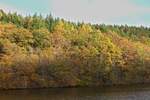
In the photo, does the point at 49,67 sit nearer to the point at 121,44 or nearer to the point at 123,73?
the point at 123,73

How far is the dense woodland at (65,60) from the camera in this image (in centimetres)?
10131

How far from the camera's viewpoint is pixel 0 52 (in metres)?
104

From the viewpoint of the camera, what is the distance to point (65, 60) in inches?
4210

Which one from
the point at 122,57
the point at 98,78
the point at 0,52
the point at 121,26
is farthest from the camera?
the point at 121,26

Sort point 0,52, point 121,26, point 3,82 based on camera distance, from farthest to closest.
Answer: point 121,26
point 0,52
point 3,82

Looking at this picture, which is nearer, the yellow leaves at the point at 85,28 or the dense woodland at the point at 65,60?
the dense woodland at the point at 65,60

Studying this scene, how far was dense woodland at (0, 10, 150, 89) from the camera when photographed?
3989 inches

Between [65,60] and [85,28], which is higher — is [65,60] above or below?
below

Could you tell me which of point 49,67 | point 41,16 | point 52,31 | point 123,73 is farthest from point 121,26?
point 49,67

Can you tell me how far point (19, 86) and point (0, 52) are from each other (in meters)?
11.0

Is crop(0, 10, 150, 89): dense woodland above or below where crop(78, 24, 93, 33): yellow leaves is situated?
below

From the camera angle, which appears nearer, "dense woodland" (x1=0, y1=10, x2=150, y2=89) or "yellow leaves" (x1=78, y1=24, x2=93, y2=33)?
"dense woodland" (x1=0, y1=10, x2=150, y2=89)

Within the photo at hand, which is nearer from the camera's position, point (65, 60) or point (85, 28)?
point (65, 60)

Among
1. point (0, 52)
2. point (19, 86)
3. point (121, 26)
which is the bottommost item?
point (19, 86)
